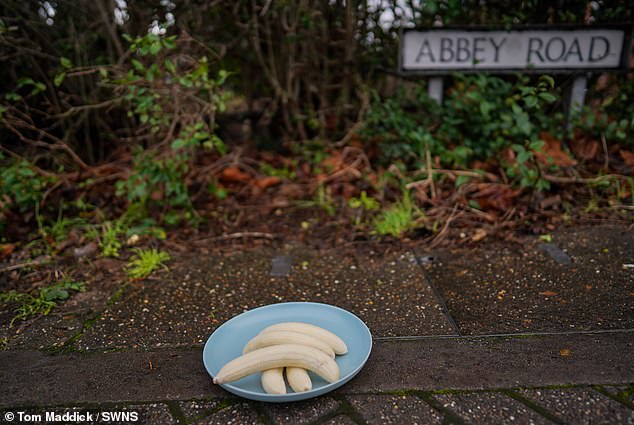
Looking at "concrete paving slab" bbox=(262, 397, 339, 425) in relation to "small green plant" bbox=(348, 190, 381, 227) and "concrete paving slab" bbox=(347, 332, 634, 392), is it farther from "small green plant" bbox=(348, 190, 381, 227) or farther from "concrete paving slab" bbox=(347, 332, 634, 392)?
"small green plant" bbox=(348, 190, 381, 227)

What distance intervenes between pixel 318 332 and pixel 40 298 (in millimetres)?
1442

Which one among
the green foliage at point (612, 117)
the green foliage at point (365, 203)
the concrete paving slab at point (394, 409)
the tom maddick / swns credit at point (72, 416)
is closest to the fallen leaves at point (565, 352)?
the concrete paving slab at point (394, 409)

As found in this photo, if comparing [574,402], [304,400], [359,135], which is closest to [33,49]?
[359,135]

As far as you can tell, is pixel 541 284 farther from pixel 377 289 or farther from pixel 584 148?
pixel 584 148

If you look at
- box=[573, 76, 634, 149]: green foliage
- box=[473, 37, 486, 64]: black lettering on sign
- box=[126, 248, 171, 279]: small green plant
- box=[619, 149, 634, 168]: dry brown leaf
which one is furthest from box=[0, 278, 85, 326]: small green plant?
box=[619, 149, 634, 168]: dry brown leaf

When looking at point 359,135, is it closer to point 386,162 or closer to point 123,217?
point 386,162

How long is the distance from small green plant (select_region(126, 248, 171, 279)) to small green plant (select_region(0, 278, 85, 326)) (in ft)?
0.81

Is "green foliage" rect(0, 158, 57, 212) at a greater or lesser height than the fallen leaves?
greater

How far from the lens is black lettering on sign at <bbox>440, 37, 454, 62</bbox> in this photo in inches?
128

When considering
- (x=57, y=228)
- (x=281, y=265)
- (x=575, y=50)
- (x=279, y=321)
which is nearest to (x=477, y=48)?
(x=575, y=50)

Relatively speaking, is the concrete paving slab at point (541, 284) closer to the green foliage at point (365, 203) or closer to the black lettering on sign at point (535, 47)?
the green foliage at point (365, 203)

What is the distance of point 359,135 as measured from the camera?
3660 mm

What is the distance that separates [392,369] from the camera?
1625mm

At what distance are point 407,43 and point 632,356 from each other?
2.42 meters
